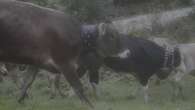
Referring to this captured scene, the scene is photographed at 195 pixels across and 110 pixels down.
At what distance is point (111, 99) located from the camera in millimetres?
11906

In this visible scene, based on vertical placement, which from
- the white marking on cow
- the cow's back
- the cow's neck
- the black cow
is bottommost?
the black cow

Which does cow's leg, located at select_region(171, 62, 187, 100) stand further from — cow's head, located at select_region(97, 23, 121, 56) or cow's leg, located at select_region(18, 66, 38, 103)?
cow's leg, located at select_region(18, 66, 38, 103)

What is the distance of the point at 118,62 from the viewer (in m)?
12.2

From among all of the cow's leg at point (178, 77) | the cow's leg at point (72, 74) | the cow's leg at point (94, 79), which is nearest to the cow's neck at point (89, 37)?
the cow's leg at point (72, 74)

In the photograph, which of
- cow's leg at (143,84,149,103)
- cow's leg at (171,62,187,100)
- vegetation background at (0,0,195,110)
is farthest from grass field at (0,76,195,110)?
cow's leg at (171,62,187,100)

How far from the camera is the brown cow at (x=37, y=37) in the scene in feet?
26.2

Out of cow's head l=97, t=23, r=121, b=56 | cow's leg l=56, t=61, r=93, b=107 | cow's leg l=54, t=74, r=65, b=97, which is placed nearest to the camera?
cow's leg l=56, t=61, r=93, b=107

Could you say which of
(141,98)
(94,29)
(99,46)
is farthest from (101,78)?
(94,29)

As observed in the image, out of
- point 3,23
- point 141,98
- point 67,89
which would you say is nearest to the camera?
point 3,23

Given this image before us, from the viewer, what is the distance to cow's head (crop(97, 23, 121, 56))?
10.4m

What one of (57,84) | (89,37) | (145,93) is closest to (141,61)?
(145,93)

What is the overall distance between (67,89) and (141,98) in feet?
7.03

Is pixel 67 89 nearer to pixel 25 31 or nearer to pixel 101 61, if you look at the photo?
pixel 101 61

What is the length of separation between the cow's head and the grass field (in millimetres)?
1102
